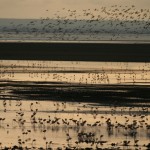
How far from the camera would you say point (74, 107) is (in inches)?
1159

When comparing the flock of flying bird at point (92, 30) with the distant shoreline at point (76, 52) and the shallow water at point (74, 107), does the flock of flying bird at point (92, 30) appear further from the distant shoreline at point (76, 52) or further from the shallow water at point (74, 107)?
the shallow water at point (74, 107)

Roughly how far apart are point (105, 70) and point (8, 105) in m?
13.1

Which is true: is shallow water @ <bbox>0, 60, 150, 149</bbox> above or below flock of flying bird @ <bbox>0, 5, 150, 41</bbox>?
below

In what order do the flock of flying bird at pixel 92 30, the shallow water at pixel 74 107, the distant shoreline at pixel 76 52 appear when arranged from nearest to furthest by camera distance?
the shallow water at pixel 74 107 < the distant shoreline at pixel 76 52 < the flock of flying bird at pixel 92 30

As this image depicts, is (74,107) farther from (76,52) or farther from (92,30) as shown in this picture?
(92,30)

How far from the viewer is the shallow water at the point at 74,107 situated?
23750 millimetres

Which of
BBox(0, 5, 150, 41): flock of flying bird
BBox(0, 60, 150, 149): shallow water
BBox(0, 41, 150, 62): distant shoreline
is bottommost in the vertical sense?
BBox(0, 60, 150, 149): shallow water

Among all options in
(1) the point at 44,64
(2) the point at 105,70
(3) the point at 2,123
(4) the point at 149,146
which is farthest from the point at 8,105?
(1) the point at 44,64

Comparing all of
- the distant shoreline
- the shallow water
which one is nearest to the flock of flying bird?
the distant shoreline

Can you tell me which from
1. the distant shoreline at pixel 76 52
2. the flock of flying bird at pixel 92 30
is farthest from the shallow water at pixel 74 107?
the flock of flying bird at pixel 92 30

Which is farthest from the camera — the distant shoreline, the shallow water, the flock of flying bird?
the flock of flying bird

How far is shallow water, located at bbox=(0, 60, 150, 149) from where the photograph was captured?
23.8 metres

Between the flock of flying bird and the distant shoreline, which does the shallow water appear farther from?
the flock of flying bird

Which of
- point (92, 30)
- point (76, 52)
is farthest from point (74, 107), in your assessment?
point (92, 30)
